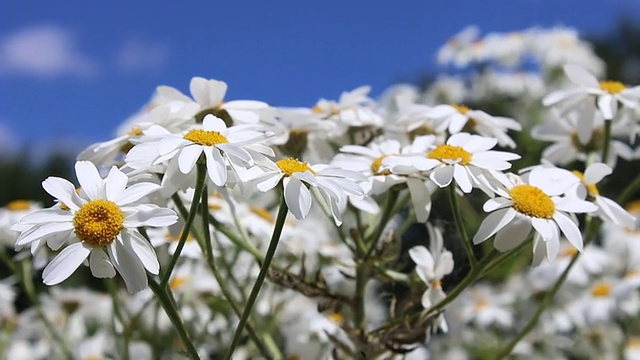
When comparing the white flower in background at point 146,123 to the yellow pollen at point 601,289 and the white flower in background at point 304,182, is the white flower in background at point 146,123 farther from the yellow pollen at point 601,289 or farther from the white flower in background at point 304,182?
the yellow pollen at point 601,289

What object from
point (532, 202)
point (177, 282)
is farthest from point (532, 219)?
point (177, 282)

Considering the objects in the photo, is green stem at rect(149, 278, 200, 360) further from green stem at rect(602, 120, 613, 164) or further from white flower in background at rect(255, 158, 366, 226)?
green stem at rect(602, 120, 613, 164)

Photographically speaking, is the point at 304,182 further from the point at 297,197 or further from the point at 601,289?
the point at 601,289

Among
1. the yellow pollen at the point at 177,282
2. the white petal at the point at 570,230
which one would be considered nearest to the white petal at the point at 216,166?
the white petal at the point at 570,230

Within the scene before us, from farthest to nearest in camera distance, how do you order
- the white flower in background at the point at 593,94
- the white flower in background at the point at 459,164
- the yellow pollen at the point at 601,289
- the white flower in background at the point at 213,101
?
the yellow pollen at the point at 601,289, the white flower in background at the point at 593,94, the white flower in background at the point at 213,101, the white flower in background at the point at 459,164

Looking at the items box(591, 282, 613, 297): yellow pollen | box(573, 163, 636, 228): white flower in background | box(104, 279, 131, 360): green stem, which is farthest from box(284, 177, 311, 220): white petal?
box(591, 282, 613, 297): yellow pollen
